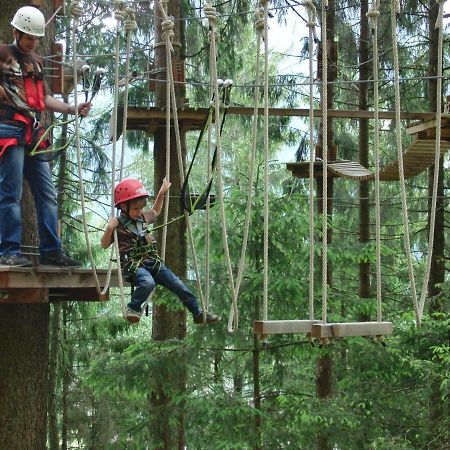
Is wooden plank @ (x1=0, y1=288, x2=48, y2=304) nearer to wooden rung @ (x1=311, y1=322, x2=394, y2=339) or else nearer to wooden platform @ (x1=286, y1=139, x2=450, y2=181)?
wooden rung @ (x1=311, y1=322, x2=394, y2=339)

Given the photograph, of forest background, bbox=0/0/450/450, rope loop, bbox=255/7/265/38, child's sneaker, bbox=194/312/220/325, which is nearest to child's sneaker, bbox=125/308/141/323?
child's sneaker, bbox=194/312/220/325

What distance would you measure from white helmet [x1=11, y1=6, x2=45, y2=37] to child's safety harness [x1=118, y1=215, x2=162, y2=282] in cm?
97

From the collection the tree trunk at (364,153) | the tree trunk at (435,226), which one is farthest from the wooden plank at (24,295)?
the tree trunk at (364,153)

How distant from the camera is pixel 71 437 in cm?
1058

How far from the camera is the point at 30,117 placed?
376 cm

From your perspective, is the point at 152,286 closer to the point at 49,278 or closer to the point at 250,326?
the point at 49,278

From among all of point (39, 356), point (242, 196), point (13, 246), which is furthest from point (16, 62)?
point (242, 196)

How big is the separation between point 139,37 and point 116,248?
17.9 feet

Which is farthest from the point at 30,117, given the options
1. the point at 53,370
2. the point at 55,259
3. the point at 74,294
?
the point at 53,370

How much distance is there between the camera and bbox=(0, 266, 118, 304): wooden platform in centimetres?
350

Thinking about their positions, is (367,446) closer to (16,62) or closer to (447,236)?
(16,62)

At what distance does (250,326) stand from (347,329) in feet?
10.1

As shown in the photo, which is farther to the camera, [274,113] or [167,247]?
[167,247]

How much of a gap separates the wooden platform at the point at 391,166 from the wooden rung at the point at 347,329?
3.24 m
